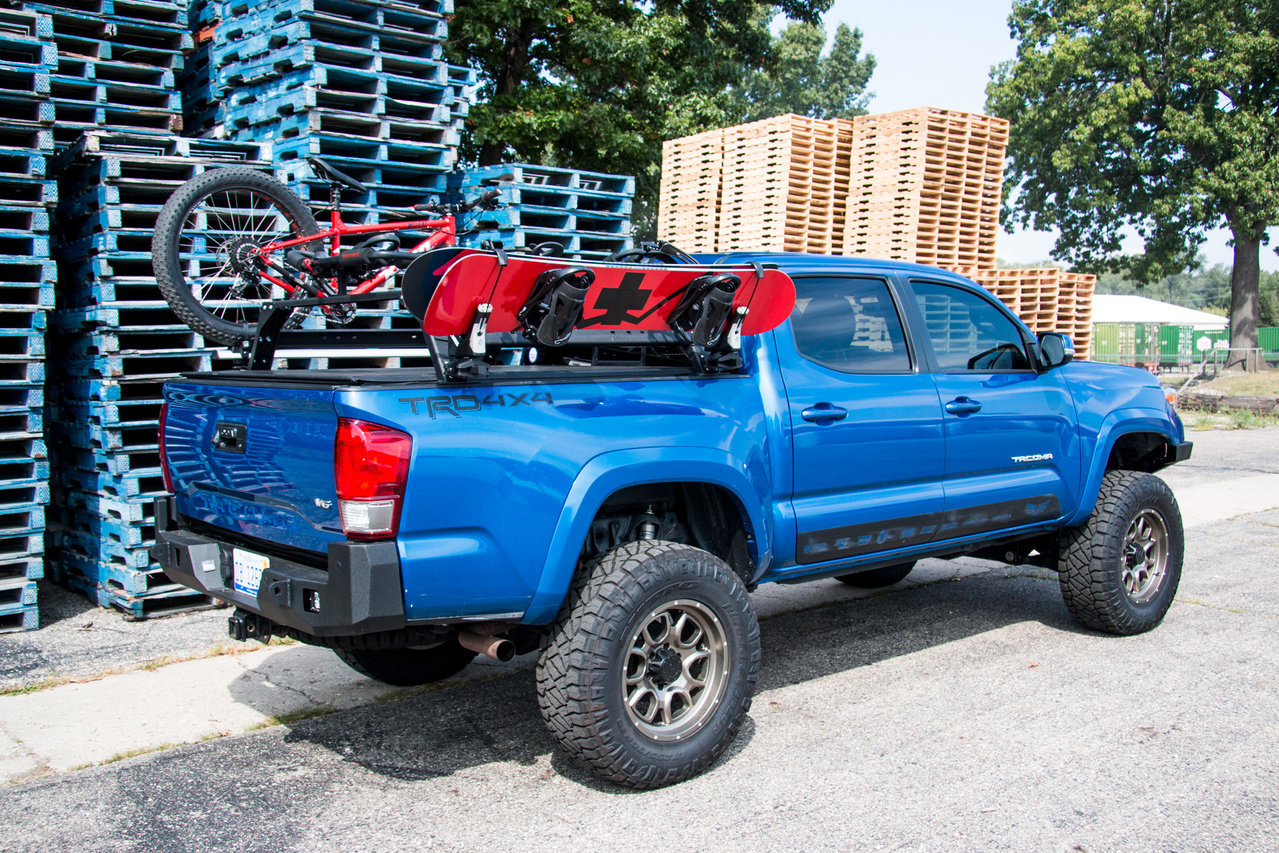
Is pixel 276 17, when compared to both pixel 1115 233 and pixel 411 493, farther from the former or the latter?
pixel 1115 233

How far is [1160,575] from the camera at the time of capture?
5.98 m

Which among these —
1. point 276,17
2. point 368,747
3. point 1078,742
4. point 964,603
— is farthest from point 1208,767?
point 276,17

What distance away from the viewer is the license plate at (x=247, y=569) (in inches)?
146

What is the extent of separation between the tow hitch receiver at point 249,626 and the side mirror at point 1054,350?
406cm

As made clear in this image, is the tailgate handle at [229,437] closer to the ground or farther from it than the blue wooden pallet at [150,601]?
farther from it

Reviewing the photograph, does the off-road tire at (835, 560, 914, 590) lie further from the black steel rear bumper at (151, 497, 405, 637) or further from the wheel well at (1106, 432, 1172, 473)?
the black steel rear bumper at (151, 497, 405, 637)

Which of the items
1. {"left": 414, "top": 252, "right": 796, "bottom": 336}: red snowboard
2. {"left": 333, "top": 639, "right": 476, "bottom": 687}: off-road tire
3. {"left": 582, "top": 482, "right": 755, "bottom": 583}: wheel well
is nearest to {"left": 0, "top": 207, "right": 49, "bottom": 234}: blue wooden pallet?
{"left": 333, "top": 639, "right": 476, "bottom": 687}: off-road tire

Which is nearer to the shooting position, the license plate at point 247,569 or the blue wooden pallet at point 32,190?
the license plate at point 247,569

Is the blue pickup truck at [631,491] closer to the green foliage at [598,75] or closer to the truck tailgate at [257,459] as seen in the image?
the truck tailgate at [257,459]

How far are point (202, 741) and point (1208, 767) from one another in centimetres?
414

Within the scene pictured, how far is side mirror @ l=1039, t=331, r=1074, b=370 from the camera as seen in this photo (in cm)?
549

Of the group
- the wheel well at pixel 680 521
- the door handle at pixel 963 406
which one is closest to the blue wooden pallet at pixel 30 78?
the wheel well at pixel 680 521

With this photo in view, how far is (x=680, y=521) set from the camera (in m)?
4.45

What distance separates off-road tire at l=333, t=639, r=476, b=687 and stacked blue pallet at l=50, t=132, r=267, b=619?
220 centimetres
